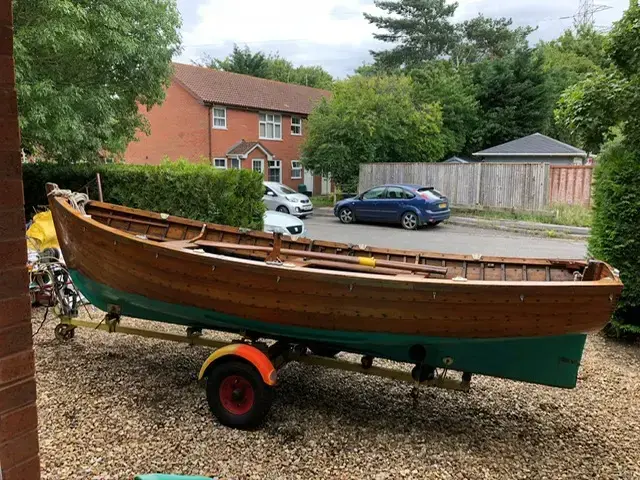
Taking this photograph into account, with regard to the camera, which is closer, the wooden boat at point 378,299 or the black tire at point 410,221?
the wooden boat at point 378,299

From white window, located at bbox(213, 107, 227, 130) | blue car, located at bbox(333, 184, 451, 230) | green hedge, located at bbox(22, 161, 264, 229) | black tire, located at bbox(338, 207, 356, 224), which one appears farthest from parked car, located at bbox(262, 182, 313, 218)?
green hedge, located at bbox(22, 161, 264, 229)

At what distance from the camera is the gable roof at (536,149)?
23922mm

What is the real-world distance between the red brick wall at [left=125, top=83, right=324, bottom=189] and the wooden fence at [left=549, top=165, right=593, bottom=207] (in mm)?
15153

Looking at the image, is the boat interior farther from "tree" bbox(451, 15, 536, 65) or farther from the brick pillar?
"tree" bbox(451, 15, 536, 65)

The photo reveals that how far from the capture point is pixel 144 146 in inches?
1123

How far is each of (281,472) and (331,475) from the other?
1.12ft

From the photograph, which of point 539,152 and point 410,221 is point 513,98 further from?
point 410,221

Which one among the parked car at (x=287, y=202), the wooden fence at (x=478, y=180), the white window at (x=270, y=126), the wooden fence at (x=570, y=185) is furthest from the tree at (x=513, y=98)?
the parked car at (x=287, y=202)

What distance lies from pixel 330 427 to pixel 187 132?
24.9 metres

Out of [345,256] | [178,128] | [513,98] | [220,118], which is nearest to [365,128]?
[220,118]

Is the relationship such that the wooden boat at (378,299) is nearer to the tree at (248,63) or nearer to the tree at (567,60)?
the tree at (567,60)

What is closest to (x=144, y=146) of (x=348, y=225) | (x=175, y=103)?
(x=175, y=103)

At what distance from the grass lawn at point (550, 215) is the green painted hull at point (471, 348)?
591 inches

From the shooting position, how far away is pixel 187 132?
26906 mm
